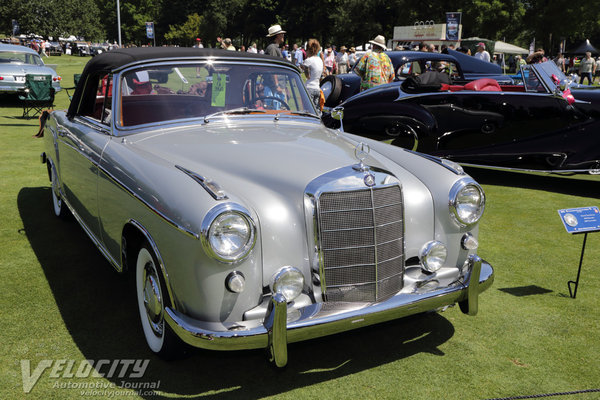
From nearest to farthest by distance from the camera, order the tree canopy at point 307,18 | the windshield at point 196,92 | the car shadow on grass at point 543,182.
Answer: the windshield at point 196,92 < the car shadow on grass at point 543,182 < the tree canopy at point 307,18

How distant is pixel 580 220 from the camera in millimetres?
3711

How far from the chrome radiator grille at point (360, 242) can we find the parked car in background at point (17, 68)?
12.2 metres

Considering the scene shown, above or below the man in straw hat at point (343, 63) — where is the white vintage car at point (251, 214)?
below

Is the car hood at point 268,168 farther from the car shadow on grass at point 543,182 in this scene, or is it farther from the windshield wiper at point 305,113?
the car shadow on grass at point 543,182

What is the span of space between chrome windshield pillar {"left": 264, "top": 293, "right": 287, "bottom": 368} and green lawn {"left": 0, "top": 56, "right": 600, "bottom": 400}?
36 centimetres

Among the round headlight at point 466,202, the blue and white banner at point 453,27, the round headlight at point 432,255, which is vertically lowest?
the round headlight at point 432,255

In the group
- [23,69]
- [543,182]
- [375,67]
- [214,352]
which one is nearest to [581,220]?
[214,352]

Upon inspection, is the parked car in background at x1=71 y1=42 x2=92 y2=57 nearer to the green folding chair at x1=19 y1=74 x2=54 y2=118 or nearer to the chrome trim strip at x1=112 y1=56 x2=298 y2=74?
the green folding chair at x1=19 y1=74 x2=54 y2=118

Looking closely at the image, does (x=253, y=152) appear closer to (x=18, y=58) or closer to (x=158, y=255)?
(x=158, y=255)

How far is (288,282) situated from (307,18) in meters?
59.7

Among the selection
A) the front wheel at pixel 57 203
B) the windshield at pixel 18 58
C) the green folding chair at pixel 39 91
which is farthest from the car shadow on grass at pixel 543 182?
the windshield at pixel 18 58

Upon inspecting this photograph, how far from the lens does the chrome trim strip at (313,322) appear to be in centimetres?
247

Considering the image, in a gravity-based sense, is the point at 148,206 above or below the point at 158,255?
above

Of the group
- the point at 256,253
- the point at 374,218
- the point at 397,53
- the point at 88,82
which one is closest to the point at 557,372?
the point at 374,218
